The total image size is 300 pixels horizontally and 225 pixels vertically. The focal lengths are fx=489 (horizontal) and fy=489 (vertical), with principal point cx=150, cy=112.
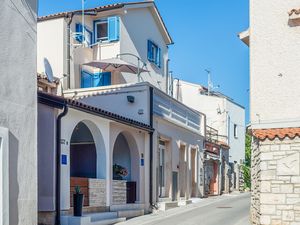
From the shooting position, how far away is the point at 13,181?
10594 millimetres

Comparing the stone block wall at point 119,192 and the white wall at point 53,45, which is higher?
the white wall at point 53,45

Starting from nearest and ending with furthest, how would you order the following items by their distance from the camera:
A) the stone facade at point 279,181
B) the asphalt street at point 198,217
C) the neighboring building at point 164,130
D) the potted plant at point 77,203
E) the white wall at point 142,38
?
the stone facade at point 279,181 < the potted plant at point 77,203 < the asphalt street at point 198,217 < the neighboring building at point 164,130 < the white wall at point 142,38

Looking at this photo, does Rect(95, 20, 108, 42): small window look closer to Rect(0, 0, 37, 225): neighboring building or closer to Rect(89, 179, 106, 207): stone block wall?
Rect(89, 179, 106, 207): stone block wall

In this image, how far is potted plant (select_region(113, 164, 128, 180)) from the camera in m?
18.8

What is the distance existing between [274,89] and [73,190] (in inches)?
268

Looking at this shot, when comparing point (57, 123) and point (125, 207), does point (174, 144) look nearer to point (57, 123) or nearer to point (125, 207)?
point (125, 207)

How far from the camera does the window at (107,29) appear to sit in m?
26.1

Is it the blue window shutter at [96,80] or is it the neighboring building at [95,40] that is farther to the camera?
the blue window shutter at [96,80]

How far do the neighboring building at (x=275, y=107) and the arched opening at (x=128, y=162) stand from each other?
664cm

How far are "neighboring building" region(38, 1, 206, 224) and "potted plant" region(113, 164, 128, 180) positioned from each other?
8.0 inches

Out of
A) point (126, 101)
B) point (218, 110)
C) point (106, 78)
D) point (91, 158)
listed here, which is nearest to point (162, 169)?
point (126, 101)

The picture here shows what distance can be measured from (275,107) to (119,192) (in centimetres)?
719

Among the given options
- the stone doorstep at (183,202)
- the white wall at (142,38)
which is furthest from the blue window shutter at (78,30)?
the stone doorstep at (183,202)

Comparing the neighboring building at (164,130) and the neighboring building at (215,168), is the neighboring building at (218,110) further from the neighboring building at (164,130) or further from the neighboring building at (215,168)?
the neighboring building at (164,130)
